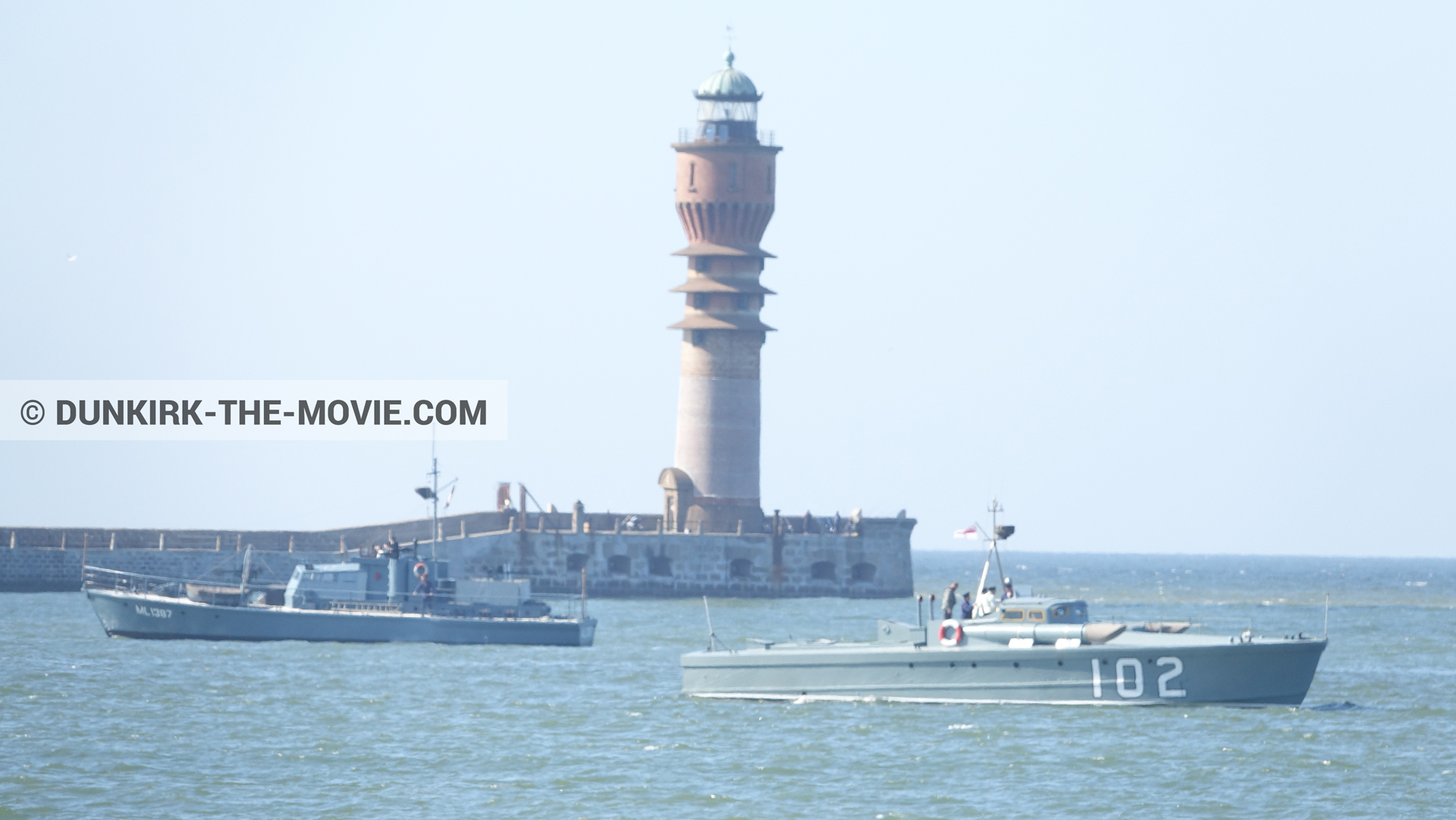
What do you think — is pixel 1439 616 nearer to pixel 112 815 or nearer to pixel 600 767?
pixel 600 767

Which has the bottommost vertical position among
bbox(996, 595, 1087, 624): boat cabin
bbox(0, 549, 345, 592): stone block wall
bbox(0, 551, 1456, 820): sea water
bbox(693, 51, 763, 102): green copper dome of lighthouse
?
bbox(0, 551, 1456, 820): sea water

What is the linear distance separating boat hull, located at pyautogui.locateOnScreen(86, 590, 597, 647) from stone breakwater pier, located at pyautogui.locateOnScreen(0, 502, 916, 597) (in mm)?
23429

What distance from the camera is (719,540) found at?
9069 cm

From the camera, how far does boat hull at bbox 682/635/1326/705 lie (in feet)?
136

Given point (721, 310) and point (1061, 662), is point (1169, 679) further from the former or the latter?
point (721, 310)

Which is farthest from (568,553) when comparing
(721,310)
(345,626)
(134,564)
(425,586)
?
(345,626)

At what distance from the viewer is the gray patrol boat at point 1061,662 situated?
41625mm

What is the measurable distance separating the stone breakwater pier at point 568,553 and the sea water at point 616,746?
27764 millimetres

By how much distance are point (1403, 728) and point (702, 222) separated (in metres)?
51.2

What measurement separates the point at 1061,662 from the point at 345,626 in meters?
26.3

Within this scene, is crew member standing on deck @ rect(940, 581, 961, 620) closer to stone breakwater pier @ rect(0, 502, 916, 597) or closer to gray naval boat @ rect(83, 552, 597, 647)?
gray naval boat @ rect(83, 552, 597, 647)

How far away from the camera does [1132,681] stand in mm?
41781

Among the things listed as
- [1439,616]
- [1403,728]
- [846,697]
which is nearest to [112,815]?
[846,697]

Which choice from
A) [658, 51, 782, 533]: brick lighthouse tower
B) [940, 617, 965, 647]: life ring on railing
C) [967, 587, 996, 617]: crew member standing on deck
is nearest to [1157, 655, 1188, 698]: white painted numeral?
[967, 587, 996, 617]: crew member standing on deck
